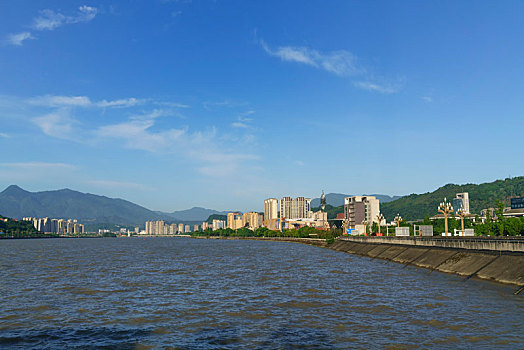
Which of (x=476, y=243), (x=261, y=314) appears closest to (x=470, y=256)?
(x=476, y=243)

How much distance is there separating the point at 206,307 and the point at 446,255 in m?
40.7

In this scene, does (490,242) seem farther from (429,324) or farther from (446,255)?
(429,324)

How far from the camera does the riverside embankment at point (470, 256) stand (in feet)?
132

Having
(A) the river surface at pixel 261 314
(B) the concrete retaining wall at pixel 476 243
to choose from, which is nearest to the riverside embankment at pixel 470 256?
(B) the concrete retaining wall at pixel 476 243

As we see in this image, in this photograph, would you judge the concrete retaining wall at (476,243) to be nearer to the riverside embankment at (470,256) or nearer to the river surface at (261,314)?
the riverside embankment at (470,256)

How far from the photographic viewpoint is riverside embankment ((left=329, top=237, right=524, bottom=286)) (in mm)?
40188

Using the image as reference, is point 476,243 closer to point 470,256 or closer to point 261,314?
point 470,256

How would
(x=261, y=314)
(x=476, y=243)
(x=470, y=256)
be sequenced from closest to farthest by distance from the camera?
(x=261, y=314) < (x=470, y=256) < (x=476, y=243)

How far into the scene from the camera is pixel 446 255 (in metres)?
57.0

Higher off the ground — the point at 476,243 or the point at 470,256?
the point at 476,243

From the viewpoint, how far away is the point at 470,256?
50625 millimetres

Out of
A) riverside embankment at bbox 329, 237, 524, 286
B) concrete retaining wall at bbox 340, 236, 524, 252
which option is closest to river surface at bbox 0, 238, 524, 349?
riverside embankment at bbox 329, 237, 524, 286

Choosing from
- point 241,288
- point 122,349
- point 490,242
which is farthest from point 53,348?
point 490,242

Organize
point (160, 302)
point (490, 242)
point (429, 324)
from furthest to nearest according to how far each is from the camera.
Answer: point (490, 242) < point (160, 302) < point (429, 324)
